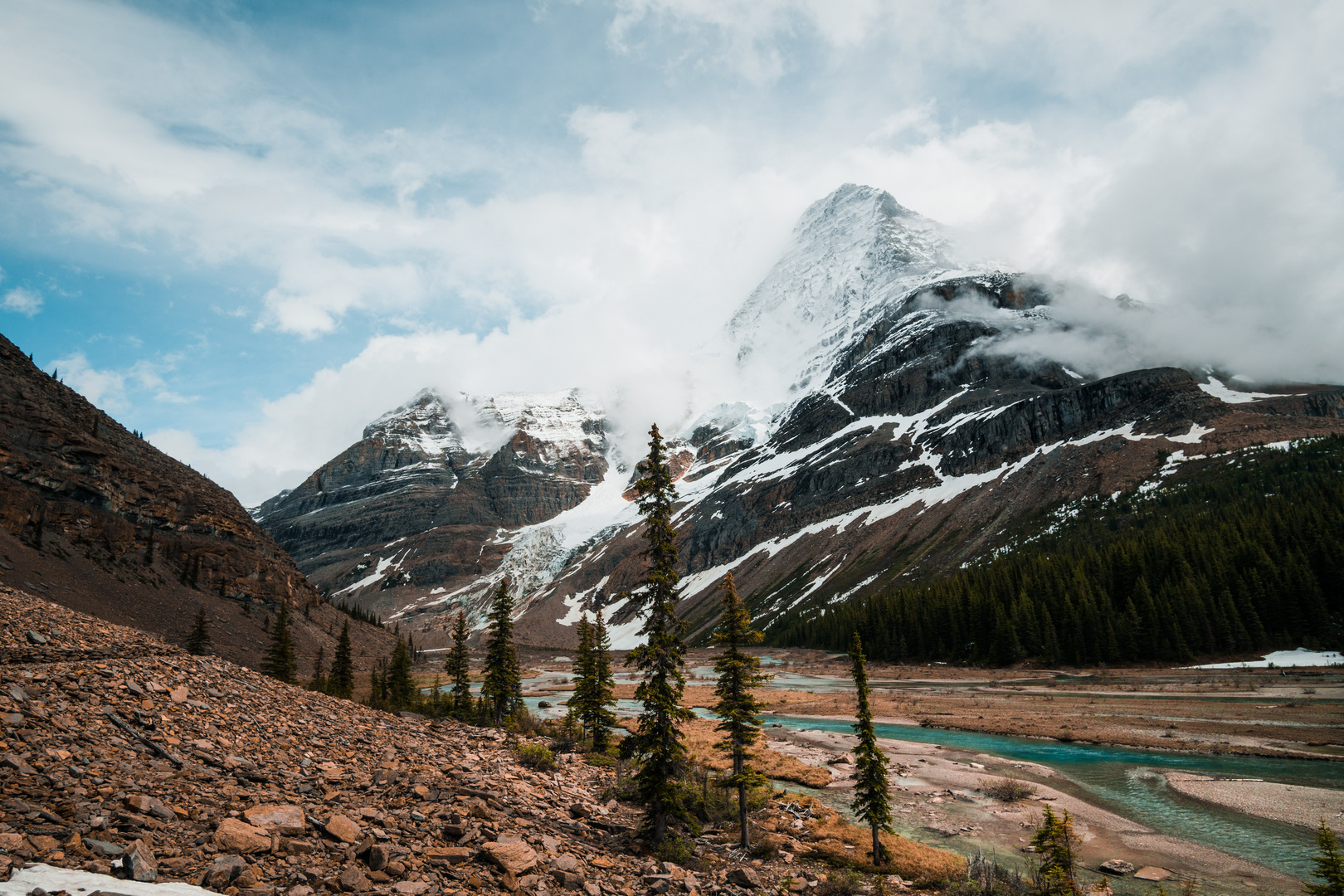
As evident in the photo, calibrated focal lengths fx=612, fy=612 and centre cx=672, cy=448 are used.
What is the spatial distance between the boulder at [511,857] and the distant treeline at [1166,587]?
89070 mm

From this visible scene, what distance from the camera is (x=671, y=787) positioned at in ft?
69.0

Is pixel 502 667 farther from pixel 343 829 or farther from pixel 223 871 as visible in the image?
pixel 223 871

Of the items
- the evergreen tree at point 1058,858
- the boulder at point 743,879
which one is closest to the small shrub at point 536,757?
the boulder at point 743,879

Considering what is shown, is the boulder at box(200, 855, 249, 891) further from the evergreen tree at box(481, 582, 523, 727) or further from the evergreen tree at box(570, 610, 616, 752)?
the evergreen tree at box(481, 582, 523, 727)

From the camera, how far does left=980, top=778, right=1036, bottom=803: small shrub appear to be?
29812mm

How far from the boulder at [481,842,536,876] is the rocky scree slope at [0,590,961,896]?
48 millimetres

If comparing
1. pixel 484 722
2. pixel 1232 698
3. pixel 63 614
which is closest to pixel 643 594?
pixel 63 614

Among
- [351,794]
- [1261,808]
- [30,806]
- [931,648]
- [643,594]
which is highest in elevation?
[643,594]

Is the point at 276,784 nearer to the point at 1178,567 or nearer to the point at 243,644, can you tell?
the point at 243,644

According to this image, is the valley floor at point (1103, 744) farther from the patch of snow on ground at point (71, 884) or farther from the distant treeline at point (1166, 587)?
the patch of snow on ground at point (71, 884)

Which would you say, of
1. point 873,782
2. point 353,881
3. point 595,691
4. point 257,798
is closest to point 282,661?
point 595,691

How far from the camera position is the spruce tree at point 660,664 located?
21297mm

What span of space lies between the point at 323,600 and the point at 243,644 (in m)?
54.8

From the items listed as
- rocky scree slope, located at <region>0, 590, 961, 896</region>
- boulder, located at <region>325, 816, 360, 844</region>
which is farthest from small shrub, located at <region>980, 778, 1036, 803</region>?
boulder, located at <region>325, 816, 360, 844</region>
